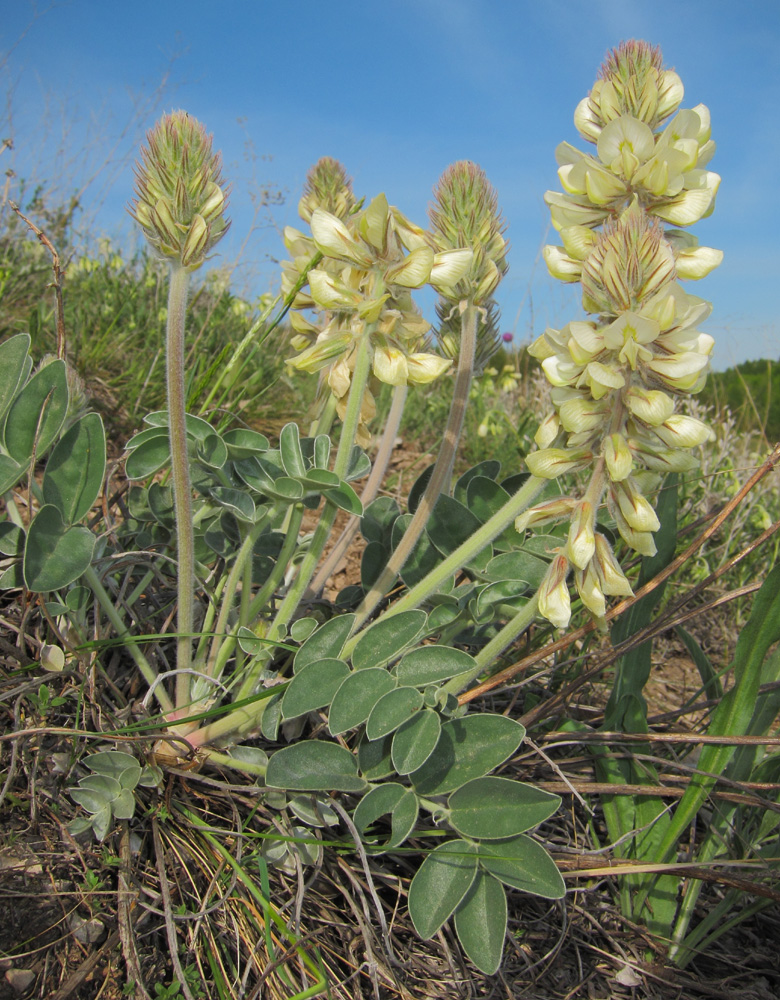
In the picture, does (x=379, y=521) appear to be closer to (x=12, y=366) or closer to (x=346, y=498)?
(x=346, y=498)

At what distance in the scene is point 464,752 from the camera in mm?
1229

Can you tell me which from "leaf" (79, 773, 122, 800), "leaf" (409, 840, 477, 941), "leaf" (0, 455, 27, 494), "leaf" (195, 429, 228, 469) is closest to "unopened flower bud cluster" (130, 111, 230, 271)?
"leaf" (195, 429, 228, 469)

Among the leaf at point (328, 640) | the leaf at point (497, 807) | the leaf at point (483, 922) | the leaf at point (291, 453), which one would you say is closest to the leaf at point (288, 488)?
the leaf at point (291, 453)

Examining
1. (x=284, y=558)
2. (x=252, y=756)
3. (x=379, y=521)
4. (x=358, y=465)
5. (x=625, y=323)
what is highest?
(x=625, y=323)

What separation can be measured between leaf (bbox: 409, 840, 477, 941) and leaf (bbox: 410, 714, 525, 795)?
0.10 m

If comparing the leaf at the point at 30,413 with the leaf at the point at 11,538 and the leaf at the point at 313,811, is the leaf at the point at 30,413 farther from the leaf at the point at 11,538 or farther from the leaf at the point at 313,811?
the leaf at the point at 313,811

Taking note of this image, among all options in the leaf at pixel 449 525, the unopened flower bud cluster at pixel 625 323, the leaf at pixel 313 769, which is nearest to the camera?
the unopened flower bud cluster at pixel 625 323

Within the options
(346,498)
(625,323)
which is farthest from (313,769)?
(625,323)

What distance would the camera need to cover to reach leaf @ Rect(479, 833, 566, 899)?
1.09m

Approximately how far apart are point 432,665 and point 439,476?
35cm

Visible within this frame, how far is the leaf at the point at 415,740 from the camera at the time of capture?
1113mm

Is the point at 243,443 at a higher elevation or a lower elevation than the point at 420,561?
higher

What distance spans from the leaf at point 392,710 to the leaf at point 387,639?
9 cm

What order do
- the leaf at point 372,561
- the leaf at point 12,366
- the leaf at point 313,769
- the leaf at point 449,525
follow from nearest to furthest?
the leaf at point 313,769 < the leaf at point 12,366 < the leaf at point 449,525 < the leaf at point 372,561
